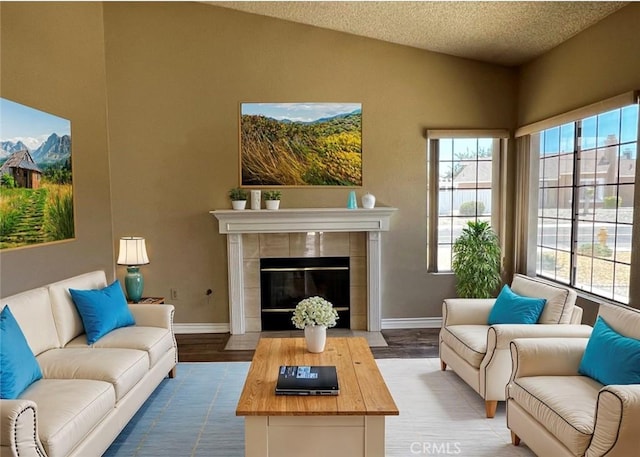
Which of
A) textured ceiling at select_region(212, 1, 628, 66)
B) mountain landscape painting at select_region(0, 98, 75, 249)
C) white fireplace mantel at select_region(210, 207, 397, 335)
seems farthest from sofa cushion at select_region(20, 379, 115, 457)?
textured ceiling at select_region(212, 1, 628, 66)

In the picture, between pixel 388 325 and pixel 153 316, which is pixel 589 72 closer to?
pixel 388 325

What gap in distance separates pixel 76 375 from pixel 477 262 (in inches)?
152

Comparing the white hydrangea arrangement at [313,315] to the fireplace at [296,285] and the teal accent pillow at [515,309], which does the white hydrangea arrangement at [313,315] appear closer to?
the teal accent pillow at [515,309]

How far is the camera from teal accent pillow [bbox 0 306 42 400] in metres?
2.22

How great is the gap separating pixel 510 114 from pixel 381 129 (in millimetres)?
1547

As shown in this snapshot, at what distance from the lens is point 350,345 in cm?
322

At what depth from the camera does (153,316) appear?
372cm

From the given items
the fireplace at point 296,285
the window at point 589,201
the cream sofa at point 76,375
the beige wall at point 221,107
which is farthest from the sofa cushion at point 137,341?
the window at point 589,201

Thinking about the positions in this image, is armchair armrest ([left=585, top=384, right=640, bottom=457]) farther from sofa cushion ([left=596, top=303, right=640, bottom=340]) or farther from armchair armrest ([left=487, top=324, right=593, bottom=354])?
armchair armrest ([left=487, top=324, right=593, bottom=354])

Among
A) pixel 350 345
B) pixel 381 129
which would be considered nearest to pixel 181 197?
pixel 381 129

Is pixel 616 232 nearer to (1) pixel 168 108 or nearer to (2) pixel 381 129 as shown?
(2) pixel 381 129

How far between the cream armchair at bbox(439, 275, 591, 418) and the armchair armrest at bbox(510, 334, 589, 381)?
0.96 ft

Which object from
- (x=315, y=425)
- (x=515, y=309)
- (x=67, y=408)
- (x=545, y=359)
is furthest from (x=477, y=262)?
(x=67, y=408)

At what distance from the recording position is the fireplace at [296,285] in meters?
5.23
